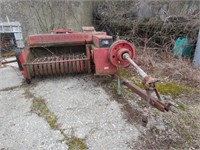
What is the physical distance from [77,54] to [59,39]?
1.47 ft

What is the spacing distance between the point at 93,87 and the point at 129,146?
129 cm

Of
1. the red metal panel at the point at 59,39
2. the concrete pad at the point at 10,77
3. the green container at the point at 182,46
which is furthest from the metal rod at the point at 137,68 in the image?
the green container at the point at 182,46

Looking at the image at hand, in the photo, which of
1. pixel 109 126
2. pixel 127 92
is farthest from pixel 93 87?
pixel 109 126

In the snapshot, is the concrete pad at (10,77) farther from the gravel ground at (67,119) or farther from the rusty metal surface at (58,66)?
the rusty metal surface at (58,66)

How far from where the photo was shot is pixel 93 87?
9.21 feet

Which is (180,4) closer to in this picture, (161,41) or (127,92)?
(161,41)

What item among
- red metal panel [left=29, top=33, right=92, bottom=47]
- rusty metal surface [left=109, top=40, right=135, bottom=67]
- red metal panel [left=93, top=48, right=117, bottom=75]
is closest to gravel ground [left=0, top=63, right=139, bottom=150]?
red metal panel [left=93, top=48, right=117, bottom=75]

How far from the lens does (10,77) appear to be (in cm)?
352

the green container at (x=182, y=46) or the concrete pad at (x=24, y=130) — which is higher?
the green container at (x=182, y=46)

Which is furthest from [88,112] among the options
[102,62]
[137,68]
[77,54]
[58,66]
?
[77,54]

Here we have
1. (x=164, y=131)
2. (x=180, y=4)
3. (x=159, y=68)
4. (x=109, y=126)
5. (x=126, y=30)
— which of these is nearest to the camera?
(x=164, y=131)

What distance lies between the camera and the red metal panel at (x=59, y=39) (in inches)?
121

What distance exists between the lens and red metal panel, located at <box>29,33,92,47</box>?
306 centimetres

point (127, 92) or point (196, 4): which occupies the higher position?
point (196, 4)
